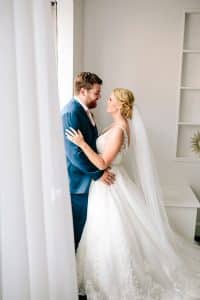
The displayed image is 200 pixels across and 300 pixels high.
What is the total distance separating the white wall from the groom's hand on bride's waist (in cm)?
82

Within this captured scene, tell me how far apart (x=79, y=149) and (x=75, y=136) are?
87 millimetres

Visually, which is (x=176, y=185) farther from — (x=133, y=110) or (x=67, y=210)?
(x=67, y=210)

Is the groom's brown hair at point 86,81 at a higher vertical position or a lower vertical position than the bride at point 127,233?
higher

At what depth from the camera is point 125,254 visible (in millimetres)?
1783

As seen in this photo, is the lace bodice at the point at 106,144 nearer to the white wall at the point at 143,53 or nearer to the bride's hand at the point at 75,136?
the bride's hand at the point at 75,136

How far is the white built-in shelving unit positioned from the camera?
2424 mm

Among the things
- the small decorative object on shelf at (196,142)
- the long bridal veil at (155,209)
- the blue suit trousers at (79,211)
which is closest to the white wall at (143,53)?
the small decorative object on shelf at (196,142)

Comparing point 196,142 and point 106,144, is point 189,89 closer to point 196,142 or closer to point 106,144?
point 196,142

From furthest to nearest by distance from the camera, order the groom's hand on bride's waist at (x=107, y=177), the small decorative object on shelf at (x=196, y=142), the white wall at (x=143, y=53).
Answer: the small decorative object on shelf at (x=196, y=142) < the white wall at (x=143, y=53) < the groom's hand on bride's waist at (x=107, y=177)

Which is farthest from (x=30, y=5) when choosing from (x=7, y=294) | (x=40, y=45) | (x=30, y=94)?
(x=7, y=294)

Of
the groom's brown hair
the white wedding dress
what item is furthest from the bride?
the groom's brown hair

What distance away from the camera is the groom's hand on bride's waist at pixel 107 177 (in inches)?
74.2

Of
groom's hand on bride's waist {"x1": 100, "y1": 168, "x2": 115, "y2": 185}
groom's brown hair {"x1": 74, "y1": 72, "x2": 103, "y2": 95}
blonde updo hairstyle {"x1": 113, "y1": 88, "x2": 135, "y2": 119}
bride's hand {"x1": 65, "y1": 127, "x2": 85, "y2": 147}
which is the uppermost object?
groom's brown hair {"x1": 74, "y1": 72, "x2": 103, "y2": 95}

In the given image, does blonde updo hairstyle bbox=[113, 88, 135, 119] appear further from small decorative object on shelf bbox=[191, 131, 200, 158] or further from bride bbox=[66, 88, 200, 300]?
small decorative object on shelf bbox=[191, 131, 200, 158]
